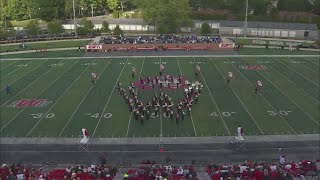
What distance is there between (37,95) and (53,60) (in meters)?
12.5

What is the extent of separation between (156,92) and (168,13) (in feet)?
95.0

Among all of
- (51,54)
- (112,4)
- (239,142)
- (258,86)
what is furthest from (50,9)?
(239,142)

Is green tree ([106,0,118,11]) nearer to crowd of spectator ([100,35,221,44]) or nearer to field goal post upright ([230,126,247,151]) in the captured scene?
crowd of spectator ([100,35,221,44])

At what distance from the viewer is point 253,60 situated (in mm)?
38438

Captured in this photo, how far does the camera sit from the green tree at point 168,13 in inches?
2140

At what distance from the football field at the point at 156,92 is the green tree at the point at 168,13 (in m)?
16.0

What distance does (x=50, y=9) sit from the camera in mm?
64875

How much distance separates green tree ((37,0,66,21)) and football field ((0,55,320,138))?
27.6 meters

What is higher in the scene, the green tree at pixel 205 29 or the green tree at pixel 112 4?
the green tree at pixel 112 4

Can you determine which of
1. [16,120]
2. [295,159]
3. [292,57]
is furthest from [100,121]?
[292,57]

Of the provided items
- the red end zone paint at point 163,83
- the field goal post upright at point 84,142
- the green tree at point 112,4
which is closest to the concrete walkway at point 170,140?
the field goal post upright at point 84,142

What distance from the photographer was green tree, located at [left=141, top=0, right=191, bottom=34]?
54.3 metres

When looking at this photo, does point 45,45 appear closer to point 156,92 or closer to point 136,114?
point 156,92

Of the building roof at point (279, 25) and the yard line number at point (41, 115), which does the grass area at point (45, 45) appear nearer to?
the building roof at point (279, 25)
